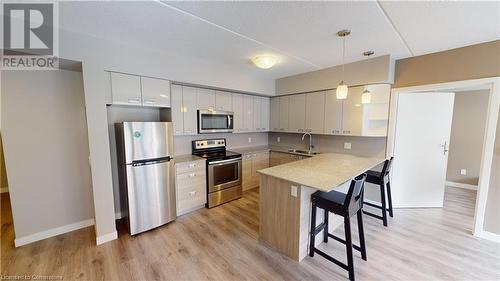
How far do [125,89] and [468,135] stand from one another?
666cm

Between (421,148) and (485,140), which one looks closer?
(485,140)

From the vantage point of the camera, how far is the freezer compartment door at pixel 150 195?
2.53 meters

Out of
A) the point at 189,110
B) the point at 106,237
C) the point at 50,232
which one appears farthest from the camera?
the point at 189,110

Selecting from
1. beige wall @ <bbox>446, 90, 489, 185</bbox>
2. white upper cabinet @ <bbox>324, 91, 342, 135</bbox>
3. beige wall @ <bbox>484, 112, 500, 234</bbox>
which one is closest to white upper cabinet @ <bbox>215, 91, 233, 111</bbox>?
white upper cabinet @ <bbox>324, 91, 342, 135</bbox>

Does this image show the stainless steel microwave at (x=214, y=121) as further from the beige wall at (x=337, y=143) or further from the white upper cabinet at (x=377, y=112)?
the white upper cabinet at (x=377, y=112)

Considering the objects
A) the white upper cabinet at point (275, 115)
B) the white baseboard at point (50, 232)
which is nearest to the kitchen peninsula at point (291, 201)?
the white upper cabinet at point (275, 115)

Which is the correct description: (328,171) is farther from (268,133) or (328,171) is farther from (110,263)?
(268,133)

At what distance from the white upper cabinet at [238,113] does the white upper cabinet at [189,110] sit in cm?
92

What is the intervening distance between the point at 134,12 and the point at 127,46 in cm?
89

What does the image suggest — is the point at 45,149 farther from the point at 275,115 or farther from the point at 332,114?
the point at 332,114

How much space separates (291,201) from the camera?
82.2 inches

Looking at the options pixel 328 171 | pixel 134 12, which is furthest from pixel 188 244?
pixel 134 12

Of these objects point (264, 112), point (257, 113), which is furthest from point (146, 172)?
point (264, 112)

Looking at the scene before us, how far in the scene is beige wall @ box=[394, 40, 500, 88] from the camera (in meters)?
2.40
